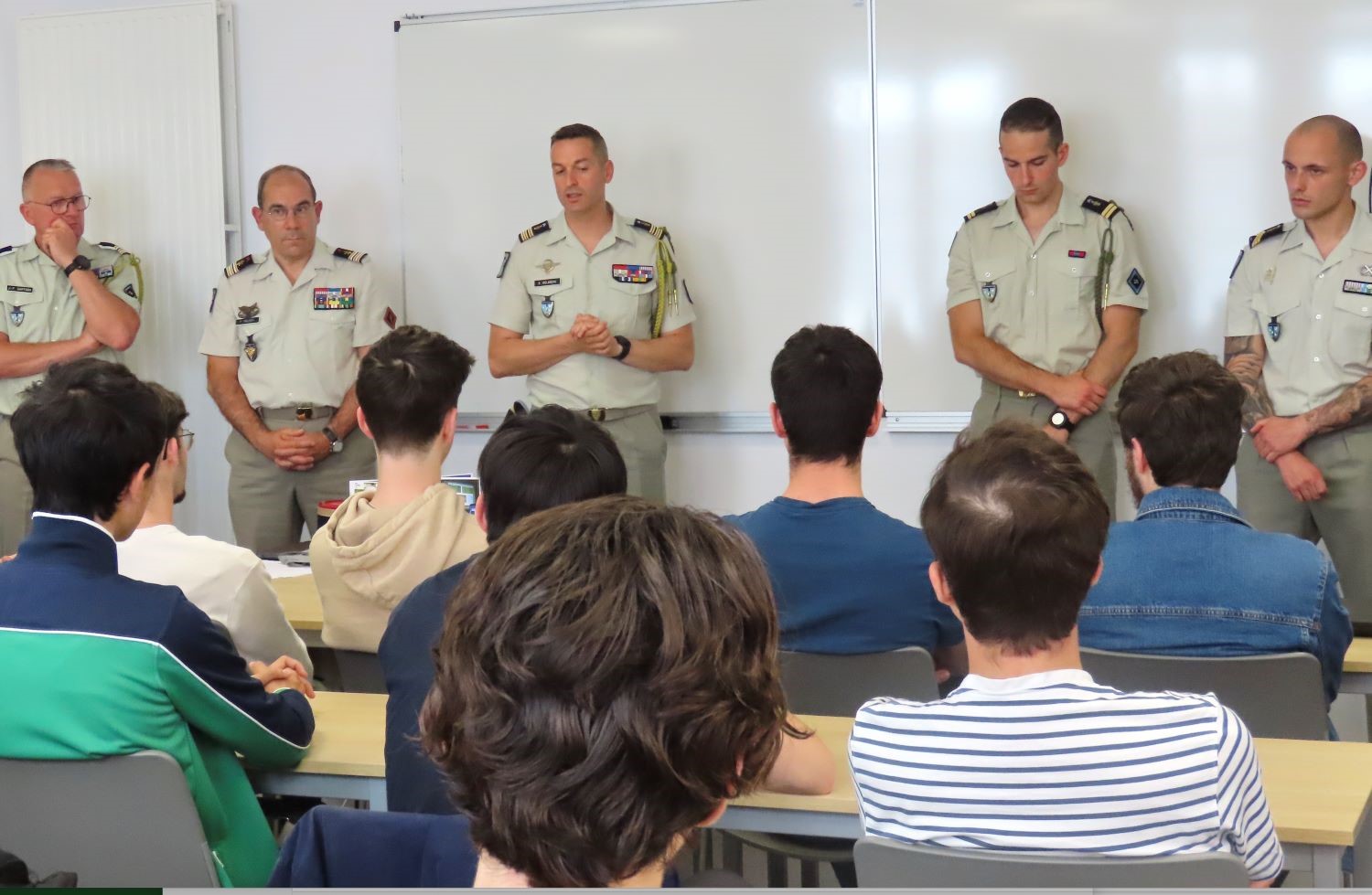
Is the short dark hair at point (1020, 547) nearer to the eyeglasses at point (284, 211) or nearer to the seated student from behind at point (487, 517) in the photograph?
the seated student from behind at point (487, 517)

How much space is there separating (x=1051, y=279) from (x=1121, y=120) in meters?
0.64

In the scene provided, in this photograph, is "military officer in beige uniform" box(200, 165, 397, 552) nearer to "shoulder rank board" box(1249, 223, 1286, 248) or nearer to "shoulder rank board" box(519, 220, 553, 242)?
"shoulder rank board" box(519, 220, 553, 242)

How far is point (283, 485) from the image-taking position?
518 cm

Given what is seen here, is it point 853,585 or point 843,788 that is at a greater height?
point 853,585

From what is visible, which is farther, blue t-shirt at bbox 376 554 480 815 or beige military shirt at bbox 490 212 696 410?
beige military shirt at bbox 490 212 696 410

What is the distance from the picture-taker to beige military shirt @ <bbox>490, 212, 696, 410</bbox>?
199 inches

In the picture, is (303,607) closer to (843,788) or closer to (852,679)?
(852,679)

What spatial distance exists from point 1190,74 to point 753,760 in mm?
4313

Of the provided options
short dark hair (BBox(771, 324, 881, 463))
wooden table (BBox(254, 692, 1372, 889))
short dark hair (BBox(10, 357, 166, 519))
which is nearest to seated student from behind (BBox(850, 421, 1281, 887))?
wooden table (BBox(254, 692, 1372, 889))

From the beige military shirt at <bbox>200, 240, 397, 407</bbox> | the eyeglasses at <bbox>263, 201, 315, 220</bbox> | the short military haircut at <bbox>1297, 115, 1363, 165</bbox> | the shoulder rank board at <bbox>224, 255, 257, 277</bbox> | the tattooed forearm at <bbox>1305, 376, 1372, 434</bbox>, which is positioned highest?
the short military haircut at <bbox>1297, 115, 1363, 165</bbox>

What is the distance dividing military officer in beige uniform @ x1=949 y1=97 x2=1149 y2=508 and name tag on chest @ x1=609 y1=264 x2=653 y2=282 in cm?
108

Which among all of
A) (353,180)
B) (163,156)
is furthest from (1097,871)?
(163,156)

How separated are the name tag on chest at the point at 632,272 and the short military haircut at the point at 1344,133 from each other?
7.13ft

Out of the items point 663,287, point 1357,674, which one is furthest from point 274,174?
point 1357,674
